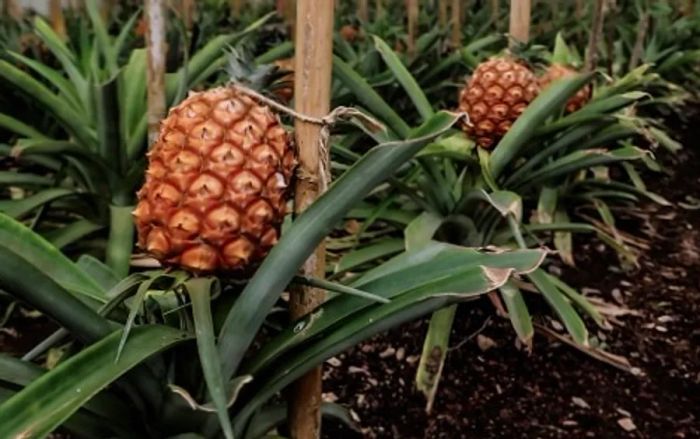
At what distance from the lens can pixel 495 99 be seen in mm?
1852

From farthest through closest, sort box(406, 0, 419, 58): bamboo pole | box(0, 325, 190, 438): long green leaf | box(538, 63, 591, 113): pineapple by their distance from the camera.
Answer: box(406, 0, 419, 58): bamboo pole → box(538, 63, 591, 113): pineapple → box(0, 325, 190, 438): long green leaf

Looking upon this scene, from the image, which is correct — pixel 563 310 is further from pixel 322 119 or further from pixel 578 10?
pixel 578 10

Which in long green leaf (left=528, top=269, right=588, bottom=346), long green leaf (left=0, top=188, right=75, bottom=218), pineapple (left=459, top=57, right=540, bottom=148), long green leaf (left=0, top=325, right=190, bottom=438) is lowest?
long green leaf (left=528, top=269, right=588, bottom=346)

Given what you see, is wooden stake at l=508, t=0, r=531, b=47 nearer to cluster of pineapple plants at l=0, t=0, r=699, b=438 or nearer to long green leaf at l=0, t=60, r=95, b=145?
cluster of pineapple plants at l=0, t=0, r=699, b=438

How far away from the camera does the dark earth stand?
1.54m

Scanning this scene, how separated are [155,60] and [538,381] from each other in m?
0.93

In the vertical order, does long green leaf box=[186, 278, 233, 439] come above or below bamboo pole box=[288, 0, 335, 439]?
below

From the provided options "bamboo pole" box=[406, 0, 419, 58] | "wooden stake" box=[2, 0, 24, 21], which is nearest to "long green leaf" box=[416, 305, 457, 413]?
"bamboo pole" box=[406, 0, 419, 58]

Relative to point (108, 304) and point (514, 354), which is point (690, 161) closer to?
point (514, 354)

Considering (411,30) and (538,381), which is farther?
(411,30)

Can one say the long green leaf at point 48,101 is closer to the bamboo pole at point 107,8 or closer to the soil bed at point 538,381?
the soil bed at point 538,381

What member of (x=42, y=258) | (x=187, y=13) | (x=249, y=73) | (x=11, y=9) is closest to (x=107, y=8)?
(x=11, y=9)

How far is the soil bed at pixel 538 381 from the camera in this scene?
1.54 m

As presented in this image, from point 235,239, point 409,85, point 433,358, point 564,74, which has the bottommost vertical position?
point 433,358
